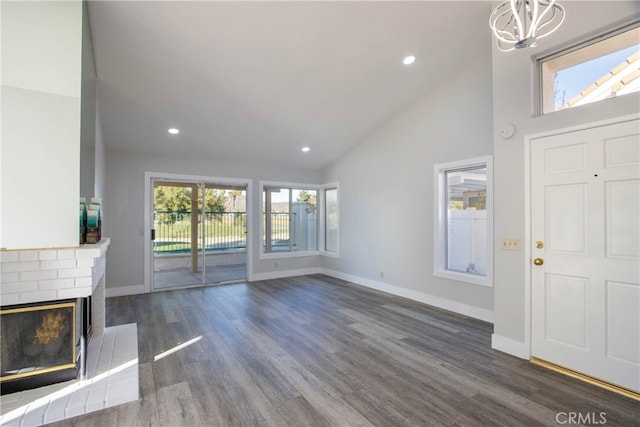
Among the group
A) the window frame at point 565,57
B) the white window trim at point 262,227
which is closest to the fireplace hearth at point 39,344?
the white window trim at point 262,227

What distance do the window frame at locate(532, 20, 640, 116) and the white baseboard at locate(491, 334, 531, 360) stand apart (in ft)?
7.19

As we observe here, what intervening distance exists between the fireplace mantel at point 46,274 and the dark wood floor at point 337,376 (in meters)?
0.89

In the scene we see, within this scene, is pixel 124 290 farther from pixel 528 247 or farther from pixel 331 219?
pixel 528 247

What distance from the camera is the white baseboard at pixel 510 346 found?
2.82 meters

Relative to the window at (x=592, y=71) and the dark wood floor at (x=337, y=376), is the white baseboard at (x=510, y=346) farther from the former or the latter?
the window at (x=592, y=71)

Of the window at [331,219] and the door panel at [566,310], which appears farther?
the window at [331,219]

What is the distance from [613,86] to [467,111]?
164 centimetres

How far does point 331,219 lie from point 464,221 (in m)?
3.18

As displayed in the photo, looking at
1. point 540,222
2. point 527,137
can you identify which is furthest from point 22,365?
point 527,137

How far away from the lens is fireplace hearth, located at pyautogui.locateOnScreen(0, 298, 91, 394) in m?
2.17

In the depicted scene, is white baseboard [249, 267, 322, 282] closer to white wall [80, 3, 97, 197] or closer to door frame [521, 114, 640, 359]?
white wall [80, 3, 97, 197]

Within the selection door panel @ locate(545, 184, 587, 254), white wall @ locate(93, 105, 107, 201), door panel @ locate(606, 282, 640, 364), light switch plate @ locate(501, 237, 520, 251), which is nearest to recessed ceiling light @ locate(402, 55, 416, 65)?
door panel @ locate(545, 184, 587, 254)

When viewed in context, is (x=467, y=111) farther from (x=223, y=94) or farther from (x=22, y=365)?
(x=22, y=365)

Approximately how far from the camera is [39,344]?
88.6 inches
